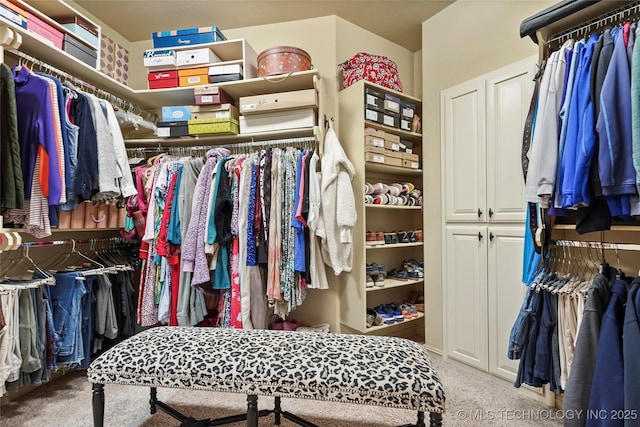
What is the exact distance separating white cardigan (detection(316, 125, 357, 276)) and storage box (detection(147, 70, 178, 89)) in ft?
4.31

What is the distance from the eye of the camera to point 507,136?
1949 millimetres

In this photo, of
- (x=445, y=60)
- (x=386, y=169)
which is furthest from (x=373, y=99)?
(x=445, y=60)

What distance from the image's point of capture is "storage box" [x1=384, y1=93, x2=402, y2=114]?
2420mm

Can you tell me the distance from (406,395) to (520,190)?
1420 mm

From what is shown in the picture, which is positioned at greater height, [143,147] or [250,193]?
[143,147]

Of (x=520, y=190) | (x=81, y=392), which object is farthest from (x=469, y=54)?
(x=81, y=392)

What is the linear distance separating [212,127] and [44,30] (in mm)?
1011

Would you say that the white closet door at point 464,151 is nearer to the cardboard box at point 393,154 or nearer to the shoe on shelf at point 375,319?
the cardboard box at point 393,154

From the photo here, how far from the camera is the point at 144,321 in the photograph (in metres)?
2.15

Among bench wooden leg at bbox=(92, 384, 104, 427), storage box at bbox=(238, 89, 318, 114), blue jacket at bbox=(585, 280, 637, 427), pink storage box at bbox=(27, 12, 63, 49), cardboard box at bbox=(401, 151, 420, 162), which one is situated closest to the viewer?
blue jacket at bbox=(585, 280, 637, 427)

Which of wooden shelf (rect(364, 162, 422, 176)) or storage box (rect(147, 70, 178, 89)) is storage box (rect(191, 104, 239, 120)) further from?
wooden shelf (rect(364, 162, 422, 176))

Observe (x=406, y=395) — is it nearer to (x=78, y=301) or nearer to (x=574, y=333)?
(x=574, y=333)

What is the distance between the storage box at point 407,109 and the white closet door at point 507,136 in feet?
2.11

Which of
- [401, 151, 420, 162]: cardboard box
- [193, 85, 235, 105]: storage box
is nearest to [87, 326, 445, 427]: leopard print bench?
[401, 151, 420, 162]: cardboard box
